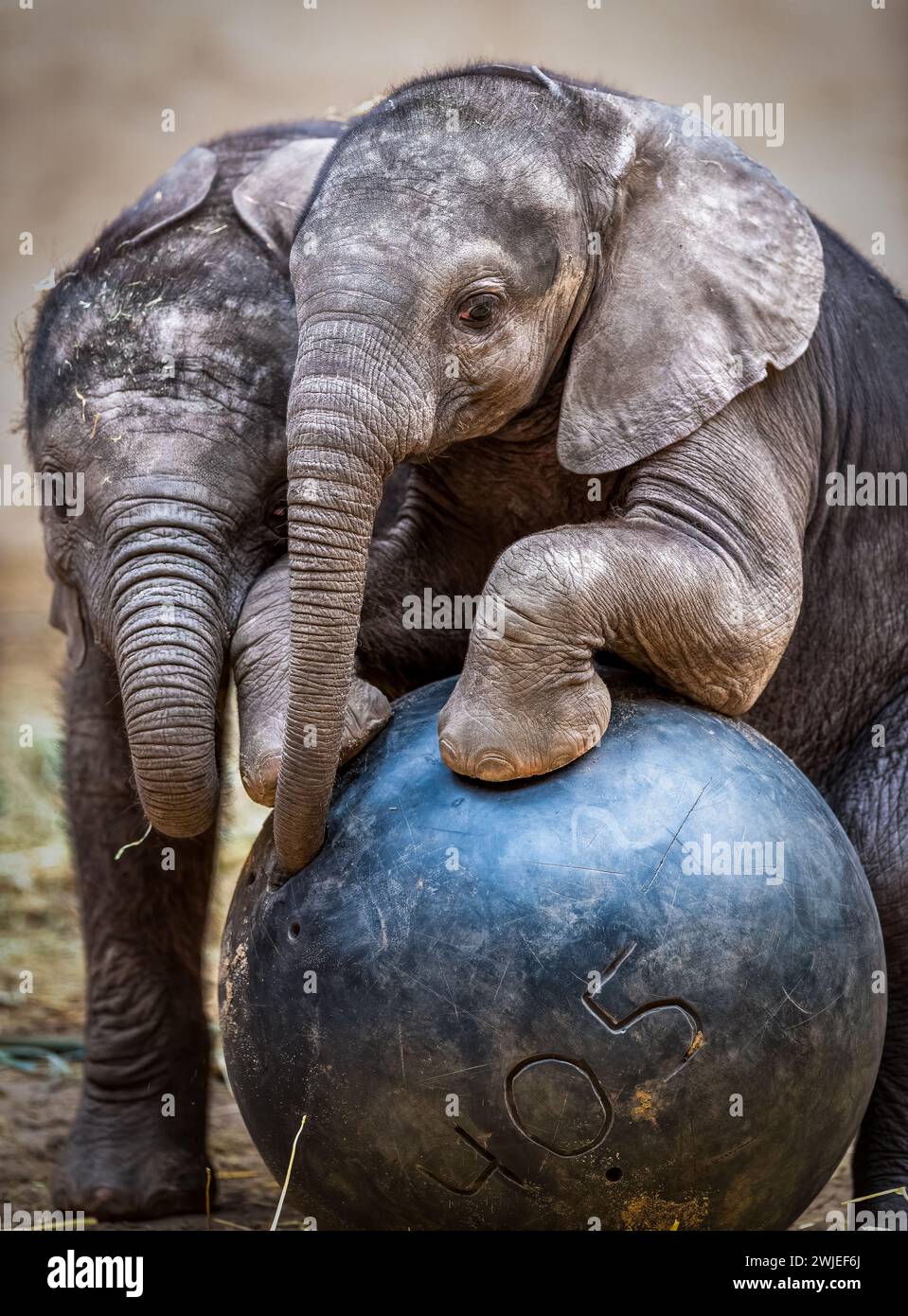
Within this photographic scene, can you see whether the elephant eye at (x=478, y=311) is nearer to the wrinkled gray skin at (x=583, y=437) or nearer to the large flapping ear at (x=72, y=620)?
the wrinkled gray skin at (x=583, y=437)

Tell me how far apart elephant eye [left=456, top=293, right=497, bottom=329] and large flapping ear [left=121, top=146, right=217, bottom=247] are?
3.52 feet

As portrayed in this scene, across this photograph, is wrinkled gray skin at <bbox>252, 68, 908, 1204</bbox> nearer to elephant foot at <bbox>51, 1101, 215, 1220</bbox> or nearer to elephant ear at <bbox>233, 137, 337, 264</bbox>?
elephant ear at <bbox>233, 137, 337, 264</bbox>

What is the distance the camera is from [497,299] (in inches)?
135

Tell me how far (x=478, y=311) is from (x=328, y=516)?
1.95 ft

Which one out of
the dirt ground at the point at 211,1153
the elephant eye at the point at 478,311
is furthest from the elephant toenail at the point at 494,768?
the dirt ground at the point at 211,1153

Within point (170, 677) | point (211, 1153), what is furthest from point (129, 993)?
point (170, 677)

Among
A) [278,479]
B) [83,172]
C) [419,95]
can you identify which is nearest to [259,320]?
[278,479]

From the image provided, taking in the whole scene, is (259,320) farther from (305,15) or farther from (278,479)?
(305,15)

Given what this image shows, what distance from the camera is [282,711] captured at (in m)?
3.53

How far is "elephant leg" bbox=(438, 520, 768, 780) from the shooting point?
3279 mm

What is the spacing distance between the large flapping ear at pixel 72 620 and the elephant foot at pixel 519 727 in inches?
51.3

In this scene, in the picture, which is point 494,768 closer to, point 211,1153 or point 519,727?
point 519,727

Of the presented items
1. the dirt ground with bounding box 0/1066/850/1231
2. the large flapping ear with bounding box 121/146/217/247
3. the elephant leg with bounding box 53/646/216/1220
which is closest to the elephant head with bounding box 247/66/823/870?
the large flapping ear with bounding box 121/146/217/247

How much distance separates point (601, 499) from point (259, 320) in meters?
0.92
